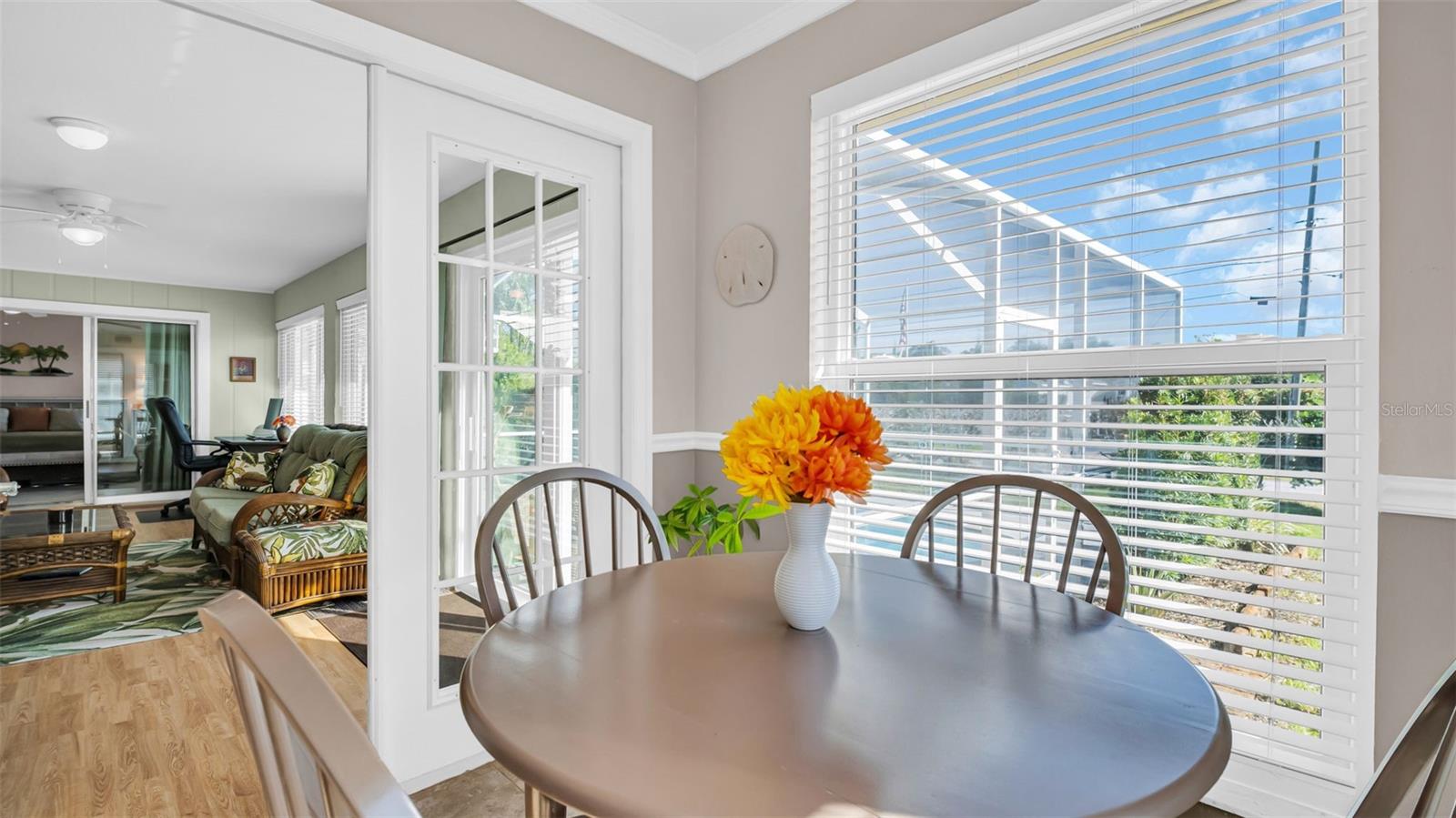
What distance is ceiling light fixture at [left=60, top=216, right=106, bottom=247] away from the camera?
15.1ft

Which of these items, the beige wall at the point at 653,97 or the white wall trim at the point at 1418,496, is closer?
the white wall trim at the point at 1418,496

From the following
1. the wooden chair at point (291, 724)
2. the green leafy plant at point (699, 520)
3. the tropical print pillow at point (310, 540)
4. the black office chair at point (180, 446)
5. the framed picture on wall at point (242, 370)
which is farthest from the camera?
the framed picture on wall at point (242, 370)

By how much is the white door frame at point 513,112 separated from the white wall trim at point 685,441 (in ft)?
0.24

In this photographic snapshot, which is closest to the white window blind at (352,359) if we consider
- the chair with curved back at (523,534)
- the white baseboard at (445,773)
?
the white baseboard at (445,773)

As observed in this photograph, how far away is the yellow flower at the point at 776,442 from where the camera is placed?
962 millimetres

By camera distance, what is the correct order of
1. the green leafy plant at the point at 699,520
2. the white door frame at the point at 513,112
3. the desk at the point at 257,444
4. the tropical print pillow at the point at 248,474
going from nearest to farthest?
the white door frame at the point at 513,112 < the green leafy plant at the point at 699,520 < the tropical print pillow at the point at 248,474 < the desk at the point at 257,444

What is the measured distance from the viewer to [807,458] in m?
0.98

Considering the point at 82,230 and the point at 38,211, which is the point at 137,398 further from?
the point at 82,230

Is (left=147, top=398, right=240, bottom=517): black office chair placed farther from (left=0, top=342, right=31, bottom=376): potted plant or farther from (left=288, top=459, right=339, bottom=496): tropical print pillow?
(left=288, top=459, right=339, bottom=496): tropical print pillow

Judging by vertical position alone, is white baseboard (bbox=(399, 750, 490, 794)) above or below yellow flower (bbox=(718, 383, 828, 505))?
below

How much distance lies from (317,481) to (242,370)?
457 cm

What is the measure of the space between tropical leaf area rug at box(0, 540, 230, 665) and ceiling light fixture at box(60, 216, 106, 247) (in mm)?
2324

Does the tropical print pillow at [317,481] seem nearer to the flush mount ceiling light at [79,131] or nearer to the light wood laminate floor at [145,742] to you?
the light wood laminate floor at [145,742]

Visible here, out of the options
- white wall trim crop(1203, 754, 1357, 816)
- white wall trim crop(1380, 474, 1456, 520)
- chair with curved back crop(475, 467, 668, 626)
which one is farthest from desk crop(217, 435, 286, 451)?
white wall trim crop(1380, 474, 1456, 520)
